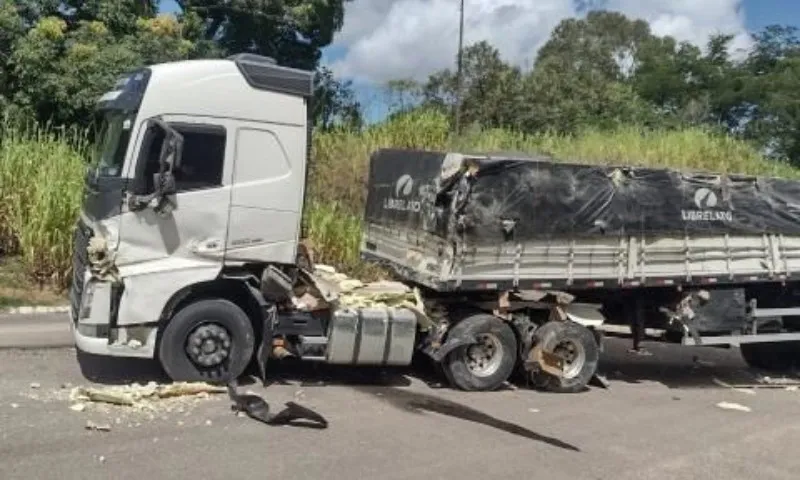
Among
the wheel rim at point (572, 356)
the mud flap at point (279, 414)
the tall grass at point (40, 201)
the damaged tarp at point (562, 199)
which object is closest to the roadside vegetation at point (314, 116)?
the tall grass at point (40, 201)

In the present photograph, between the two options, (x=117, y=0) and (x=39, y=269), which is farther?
(x=117, y=0)

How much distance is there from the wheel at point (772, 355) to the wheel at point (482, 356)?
4024 mm

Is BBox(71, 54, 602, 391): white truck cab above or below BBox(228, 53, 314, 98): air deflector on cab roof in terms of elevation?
below

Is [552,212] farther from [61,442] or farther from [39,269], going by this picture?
[39,269]

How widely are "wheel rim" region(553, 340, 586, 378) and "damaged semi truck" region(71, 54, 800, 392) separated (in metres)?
0.01

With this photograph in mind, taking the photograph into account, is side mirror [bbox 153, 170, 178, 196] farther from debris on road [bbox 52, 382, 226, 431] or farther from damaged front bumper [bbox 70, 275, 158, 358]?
debris on road [bbox 52, 382, 226, 431]

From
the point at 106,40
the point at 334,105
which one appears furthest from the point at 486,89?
the point at 106,40

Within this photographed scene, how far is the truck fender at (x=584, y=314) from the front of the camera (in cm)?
1025

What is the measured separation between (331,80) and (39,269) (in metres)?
12.2

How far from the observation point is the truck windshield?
28.8 feet

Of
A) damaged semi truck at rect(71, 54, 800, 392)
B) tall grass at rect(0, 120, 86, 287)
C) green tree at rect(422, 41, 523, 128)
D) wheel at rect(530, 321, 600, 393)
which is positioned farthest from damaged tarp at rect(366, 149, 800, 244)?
green tree at rect(422, 41, 523, 128)

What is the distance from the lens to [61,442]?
7.00 m

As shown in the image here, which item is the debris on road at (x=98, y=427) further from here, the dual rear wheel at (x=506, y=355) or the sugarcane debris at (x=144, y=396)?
the dual rear wheel at (x=506, y=355)

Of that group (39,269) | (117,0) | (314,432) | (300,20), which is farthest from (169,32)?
(314,432)
